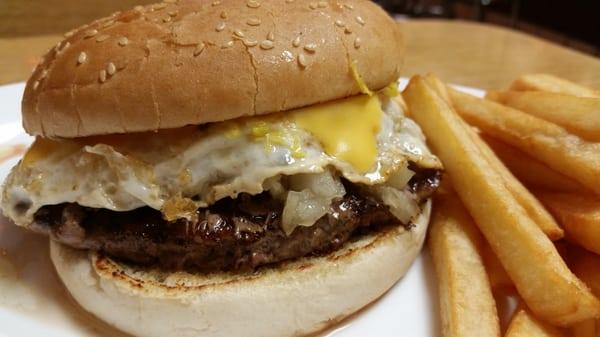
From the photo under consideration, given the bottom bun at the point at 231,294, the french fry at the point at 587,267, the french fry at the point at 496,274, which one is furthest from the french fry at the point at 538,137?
the bottom bun at the point at 231,294

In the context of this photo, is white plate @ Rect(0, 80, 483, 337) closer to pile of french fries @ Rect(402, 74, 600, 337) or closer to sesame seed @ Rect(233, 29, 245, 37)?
pile of french fries @ Rect(402, 74, 600, 337)

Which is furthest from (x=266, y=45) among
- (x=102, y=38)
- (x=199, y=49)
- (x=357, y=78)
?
(x=102, y=38)

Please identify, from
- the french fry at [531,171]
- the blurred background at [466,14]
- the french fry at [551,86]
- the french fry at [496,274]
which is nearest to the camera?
the french fry at [496,274]

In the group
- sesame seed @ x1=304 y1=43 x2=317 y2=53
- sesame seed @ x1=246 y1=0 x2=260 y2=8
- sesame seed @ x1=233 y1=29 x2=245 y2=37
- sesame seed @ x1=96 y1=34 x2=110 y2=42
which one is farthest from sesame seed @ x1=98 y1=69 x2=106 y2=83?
sesame seed @ x1=304 y1=43 x2=317 y2=53

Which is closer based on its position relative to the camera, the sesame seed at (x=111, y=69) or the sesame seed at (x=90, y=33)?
the sesame seed at (x=111, y=69)

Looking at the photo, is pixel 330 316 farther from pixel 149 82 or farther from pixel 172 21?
pixel 172 21

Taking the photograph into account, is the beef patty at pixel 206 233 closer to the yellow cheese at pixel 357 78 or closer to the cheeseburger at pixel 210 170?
the cheeseburger at pixel 210 170

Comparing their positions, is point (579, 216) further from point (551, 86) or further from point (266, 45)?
point (266, 45)
